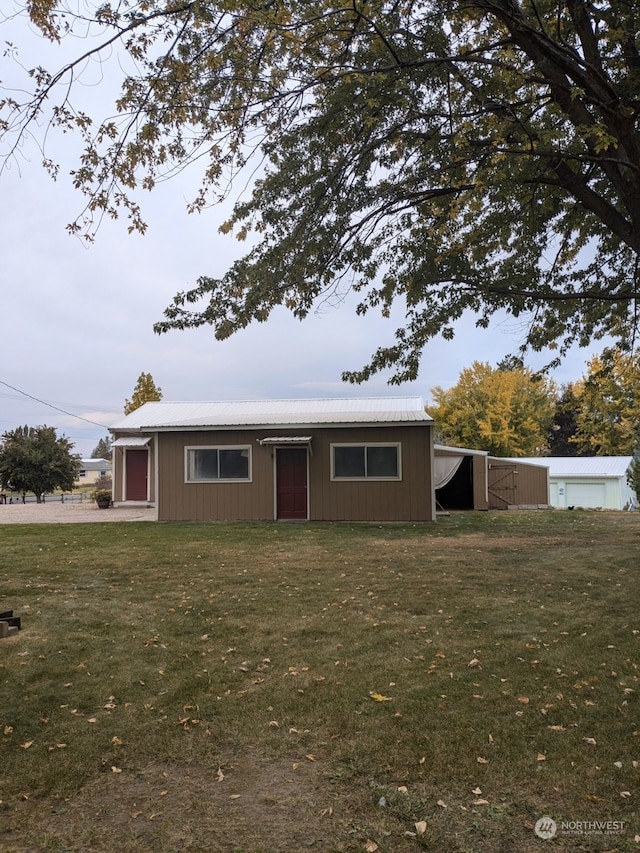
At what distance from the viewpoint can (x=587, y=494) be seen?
3344cm

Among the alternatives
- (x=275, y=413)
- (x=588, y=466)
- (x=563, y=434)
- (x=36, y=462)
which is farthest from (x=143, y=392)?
(x=563, y=434)

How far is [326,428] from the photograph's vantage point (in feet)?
53.7

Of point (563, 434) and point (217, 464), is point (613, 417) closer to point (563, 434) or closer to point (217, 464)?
point (563, 434)

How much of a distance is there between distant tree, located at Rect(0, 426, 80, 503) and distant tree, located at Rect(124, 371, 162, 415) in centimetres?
401

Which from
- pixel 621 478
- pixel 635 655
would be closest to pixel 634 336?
pixel 635 655

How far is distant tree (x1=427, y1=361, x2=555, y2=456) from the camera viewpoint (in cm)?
3528

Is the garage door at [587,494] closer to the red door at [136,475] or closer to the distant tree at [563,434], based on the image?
the distant tree at [563,434]

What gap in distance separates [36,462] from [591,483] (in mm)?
29662

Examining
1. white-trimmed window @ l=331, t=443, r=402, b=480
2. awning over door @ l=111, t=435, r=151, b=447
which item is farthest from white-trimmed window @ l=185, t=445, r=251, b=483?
awning over door @ l=111, t=435, r=151, b=447

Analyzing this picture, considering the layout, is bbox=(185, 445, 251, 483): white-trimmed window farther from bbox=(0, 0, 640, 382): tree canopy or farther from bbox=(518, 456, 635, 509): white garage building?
bbox=(518, 456, 635, 509): white garage building

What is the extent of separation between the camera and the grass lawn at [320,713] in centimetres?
266

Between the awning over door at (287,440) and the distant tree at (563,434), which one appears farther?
the distant tree at (563,434)

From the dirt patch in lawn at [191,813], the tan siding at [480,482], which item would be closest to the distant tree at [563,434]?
the tan siding at [480,482]

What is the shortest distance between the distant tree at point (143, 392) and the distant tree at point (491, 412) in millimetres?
17193
